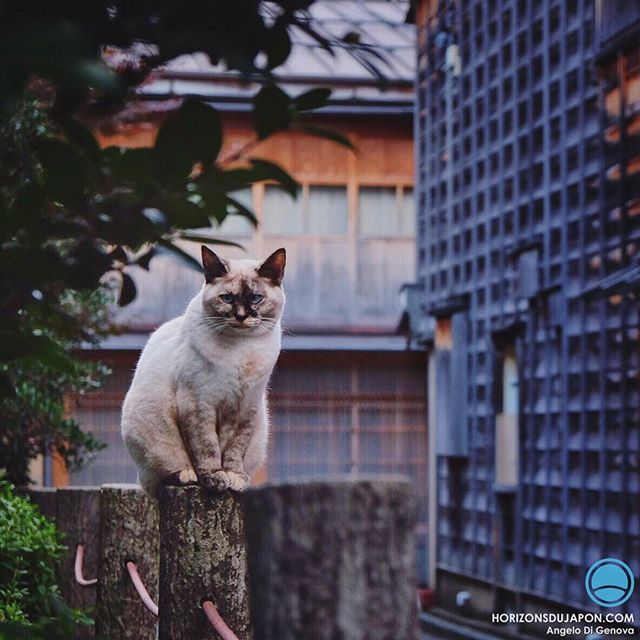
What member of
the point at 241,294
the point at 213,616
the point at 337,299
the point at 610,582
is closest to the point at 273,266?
the point at 241,294

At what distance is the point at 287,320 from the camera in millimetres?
13398

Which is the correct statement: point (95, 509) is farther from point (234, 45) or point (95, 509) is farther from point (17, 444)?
point (234, 45)

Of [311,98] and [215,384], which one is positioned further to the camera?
Answer: [215,384]

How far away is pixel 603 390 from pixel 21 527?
14.4ft

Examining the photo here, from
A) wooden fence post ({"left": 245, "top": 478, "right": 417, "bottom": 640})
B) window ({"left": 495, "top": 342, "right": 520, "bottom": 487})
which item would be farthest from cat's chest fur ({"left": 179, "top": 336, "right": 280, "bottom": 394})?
window ({"left": 495, "top": 342, "right": 520, "bottom": 487})

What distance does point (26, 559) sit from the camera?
16.3 feet

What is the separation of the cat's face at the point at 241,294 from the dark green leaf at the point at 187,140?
83.5 inches

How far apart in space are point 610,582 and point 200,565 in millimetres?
4789

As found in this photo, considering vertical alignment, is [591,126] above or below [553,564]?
above

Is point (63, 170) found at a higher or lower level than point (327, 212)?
lower

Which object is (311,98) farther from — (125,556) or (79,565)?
(79,565)

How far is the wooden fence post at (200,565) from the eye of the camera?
10.4 feet

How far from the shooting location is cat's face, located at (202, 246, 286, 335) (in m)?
3.34

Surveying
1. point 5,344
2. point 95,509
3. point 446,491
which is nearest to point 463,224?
point 446,491
